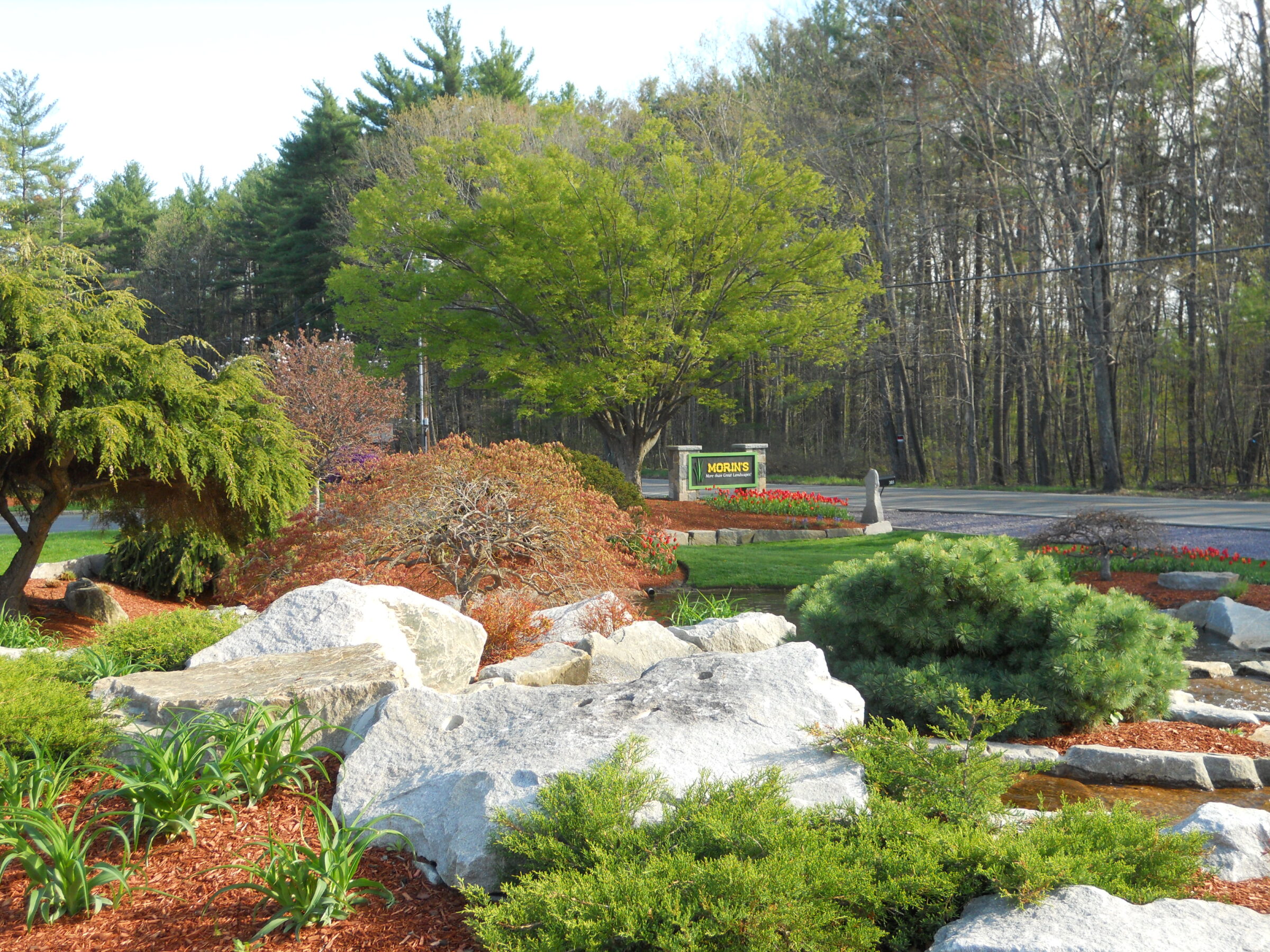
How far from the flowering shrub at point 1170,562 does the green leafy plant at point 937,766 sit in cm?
840

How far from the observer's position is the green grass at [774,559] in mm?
12250

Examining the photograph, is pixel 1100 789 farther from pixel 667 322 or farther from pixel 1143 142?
pixel 1143 142

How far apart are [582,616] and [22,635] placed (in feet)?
13.3

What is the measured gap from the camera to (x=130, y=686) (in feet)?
14.8

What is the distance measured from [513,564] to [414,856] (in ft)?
16.2

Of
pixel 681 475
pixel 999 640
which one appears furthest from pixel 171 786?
pixel 681 475

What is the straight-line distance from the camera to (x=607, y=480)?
1375cm

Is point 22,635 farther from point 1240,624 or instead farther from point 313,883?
point 1240,624

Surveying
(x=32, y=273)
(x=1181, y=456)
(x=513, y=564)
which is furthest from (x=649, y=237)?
(x=1181, y=456)

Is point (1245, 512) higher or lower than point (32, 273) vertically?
lower

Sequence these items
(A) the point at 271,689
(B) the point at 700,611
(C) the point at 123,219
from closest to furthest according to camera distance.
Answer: (A) the point at 271,689 → (B) the point at 700,611 → (C) the point at 123,219

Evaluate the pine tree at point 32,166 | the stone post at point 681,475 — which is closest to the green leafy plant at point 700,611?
the stone post at point 681,475

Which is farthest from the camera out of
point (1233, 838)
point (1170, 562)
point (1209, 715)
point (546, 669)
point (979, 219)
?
point (979, 219)

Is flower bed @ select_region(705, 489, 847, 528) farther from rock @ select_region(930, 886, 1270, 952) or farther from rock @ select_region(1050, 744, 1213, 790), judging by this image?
rock @ select_region(930, 886, 1270, 952)
